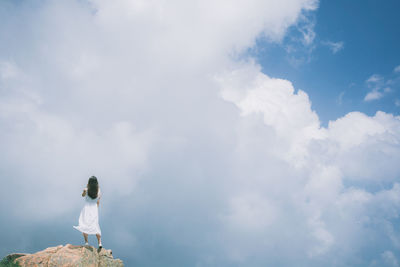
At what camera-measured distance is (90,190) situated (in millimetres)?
17891

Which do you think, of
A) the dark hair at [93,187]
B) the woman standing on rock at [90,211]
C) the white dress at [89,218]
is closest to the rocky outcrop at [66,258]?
the woman standing on rock at [90,211]

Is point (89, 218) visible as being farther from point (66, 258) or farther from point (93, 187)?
point (66, 258)

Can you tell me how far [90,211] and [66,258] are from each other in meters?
3.10

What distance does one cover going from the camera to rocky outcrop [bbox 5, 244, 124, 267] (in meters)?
16.6

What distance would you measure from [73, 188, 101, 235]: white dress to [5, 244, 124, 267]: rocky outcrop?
1420mm

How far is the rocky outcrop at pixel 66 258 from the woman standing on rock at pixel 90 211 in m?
1.00

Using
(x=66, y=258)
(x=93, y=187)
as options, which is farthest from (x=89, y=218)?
(x=66, y=258)

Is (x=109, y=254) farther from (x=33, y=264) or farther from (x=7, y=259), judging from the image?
(x=7, y=259)

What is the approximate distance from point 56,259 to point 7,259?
11.2 feet

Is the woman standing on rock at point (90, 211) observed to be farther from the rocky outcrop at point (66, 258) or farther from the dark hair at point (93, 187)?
the rocky outcrop at point (66, 258)

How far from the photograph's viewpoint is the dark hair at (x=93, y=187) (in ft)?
57.8

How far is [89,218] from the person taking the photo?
18109 mm

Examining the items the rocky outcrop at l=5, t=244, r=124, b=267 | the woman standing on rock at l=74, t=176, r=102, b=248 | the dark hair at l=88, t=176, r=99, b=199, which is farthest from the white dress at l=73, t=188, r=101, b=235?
the rocky outcrop at l=5, t=244, r=124, b=267

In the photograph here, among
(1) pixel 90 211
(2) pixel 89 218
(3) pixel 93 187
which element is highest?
(3) pixel 93 187
